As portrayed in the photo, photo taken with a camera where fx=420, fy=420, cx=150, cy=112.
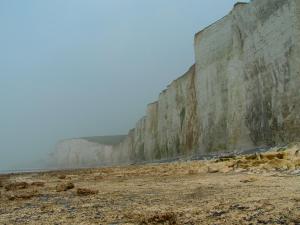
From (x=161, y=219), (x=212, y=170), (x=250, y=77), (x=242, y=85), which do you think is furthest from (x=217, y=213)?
(x=242, y=85)

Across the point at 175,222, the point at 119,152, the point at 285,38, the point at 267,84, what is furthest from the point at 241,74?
the point at 119,152

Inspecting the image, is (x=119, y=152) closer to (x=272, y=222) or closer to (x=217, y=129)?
(x=217, y=129)

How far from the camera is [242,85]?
27750 mm

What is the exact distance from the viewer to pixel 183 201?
6953mm

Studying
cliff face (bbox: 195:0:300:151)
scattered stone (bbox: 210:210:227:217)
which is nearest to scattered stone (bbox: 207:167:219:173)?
cliff face (bbox: 195:0:300:151)

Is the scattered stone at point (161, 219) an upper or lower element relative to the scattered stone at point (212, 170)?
lower

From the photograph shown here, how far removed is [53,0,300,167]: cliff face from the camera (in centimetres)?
2198

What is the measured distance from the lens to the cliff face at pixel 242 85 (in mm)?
21984

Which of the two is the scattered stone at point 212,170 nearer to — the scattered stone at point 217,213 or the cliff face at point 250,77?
the cliff face at point 250,77

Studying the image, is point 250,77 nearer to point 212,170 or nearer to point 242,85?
point 242,85

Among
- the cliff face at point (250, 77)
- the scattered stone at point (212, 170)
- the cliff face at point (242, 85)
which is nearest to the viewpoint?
the scattered stone at point (212, 170)

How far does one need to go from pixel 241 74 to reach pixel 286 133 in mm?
7393

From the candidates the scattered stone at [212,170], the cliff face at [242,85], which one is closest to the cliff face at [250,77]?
the cliff face at [242,85]

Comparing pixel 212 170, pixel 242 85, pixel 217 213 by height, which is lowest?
pixel 217 213
